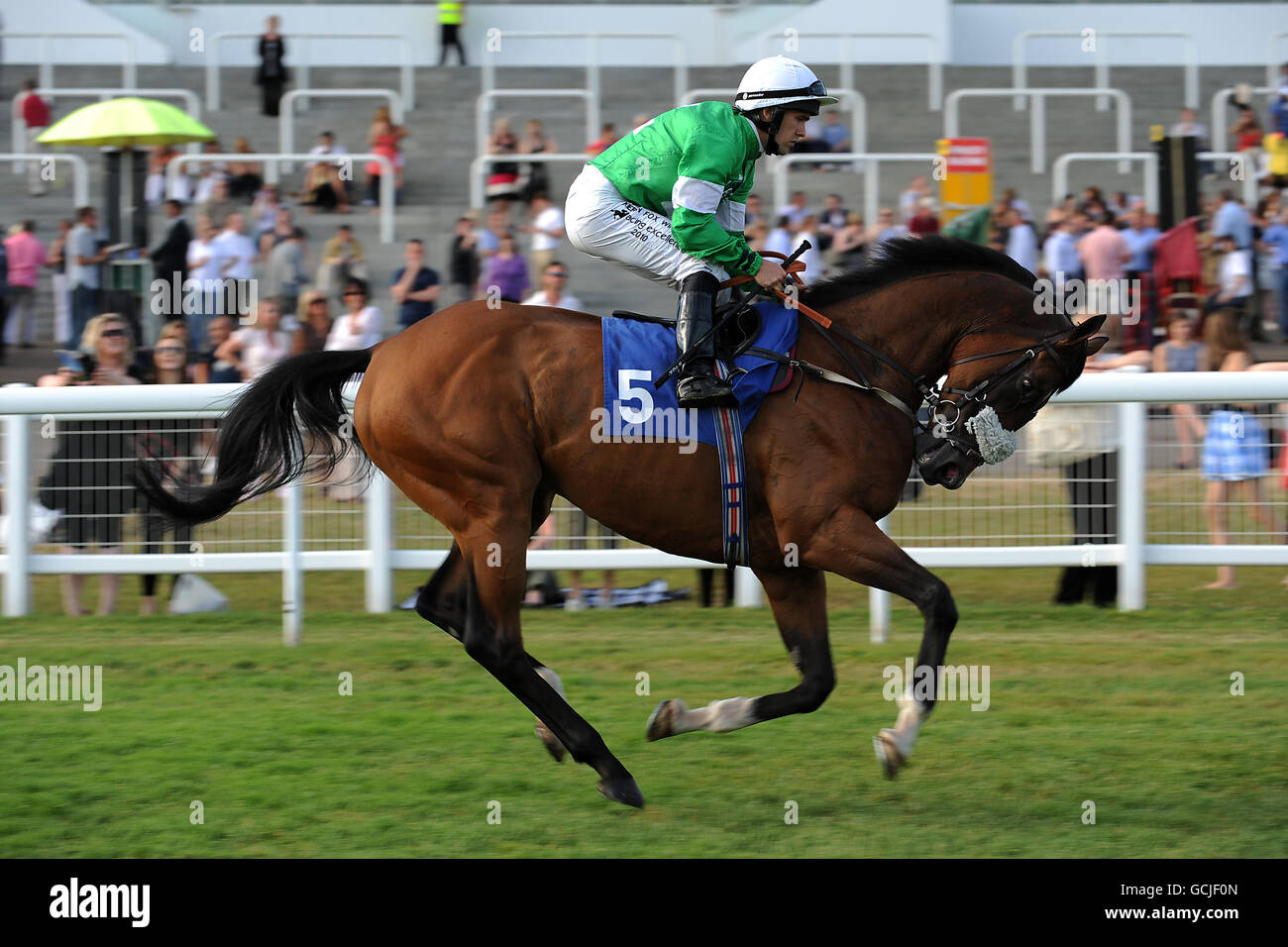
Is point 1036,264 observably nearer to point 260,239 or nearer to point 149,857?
point 260,239

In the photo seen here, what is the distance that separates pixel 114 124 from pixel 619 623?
5.92 meters

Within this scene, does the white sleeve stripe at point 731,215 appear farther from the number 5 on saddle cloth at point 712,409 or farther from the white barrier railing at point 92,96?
the white barrier railing at point 92,96

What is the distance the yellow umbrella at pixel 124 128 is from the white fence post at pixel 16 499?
4303 millimetres

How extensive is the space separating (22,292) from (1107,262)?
26.6 feet

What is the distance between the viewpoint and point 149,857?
12.9 ft

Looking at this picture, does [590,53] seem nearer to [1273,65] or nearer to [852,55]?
[852,55]

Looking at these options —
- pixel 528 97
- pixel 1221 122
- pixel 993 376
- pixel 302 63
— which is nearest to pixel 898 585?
pixel 993 376

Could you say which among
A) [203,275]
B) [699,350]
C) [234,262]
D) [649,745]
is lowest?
[649,745]

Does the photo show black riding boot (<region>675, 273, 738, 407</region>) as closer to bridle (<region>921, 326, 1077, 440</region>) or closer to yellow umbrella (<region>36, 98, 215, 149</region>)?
bridle (<region>921, 326, 1077, 440</region>)

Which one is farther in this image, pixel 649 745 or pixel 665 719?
pixel 649 745

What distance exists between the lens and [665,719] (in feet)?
15.5

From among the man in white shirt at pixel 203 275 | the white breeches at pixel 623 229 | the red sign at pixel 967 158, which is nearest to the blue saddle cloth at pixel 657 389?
the white breeches at pixel 623 229

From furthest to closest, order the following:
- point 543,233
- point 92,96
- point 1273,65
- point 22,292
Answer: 1. point 1273,65
2. point 92,96
3. point 22,292
4. point 543,233
